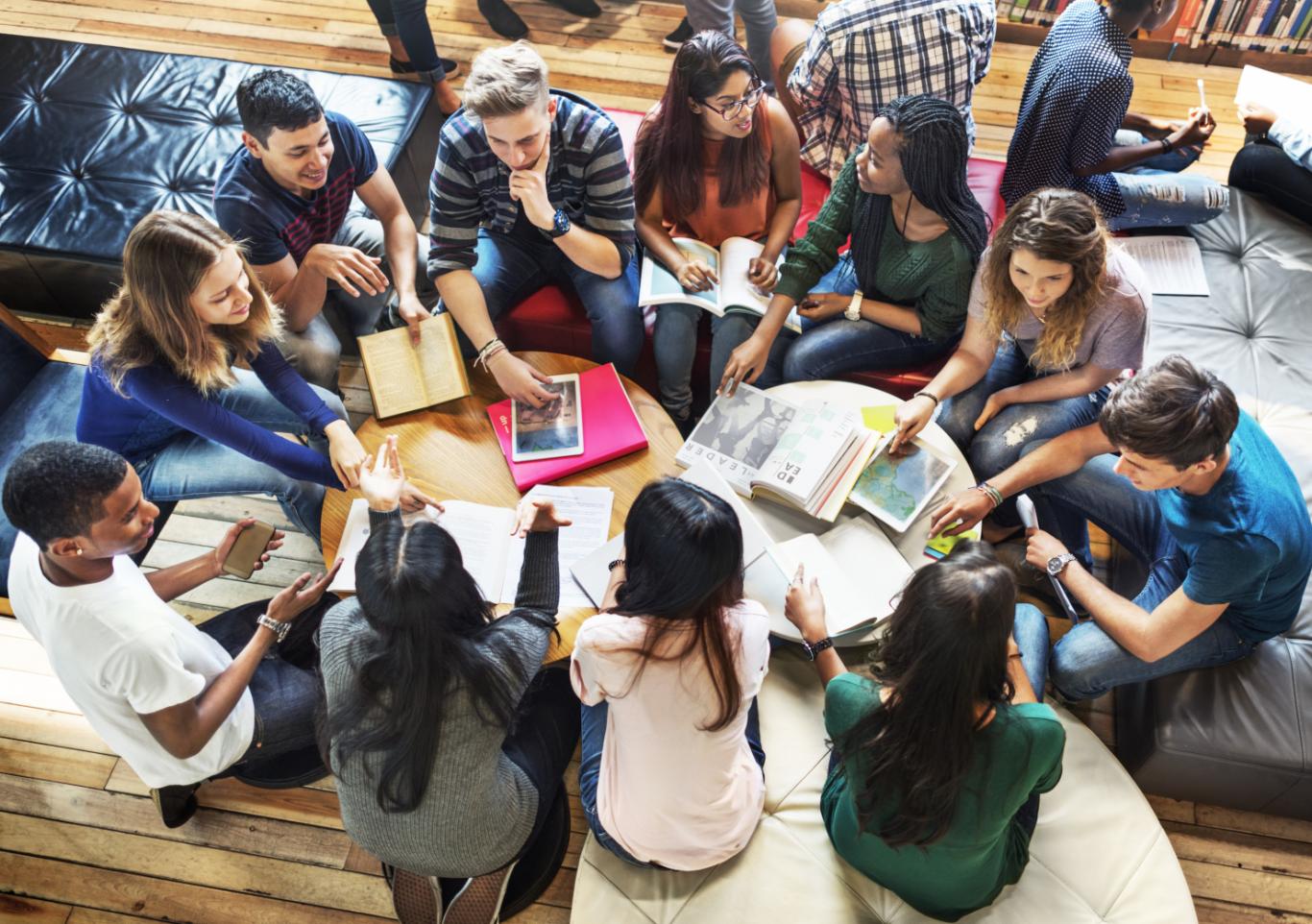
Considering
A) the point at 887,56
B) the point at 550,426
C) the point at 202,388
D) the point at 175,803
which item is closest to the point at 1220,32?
the point at 887,56

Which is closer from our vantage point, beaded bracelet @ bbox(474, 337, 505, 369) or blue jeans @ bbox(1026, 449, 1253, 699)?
blue jeans @ bbox(1026, 449, 1253, 699)

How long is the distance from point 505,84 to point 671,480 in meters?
1.14

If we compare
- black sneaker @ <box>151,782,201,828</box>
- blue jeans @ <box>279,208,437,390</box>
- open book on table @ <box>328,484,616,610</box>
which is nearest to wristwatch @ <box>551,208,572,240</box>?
blue jeans @ <box>279,208,437,390</box>

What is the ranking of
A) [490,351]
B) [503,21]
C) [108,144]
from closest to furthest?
[490,351] < [108,144] < [503,21]

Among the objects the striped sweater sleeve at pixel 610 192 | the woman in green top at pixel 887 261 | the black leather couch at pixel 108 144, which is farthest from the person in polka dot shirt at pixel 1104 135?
the black leather couch at pixel 108 144

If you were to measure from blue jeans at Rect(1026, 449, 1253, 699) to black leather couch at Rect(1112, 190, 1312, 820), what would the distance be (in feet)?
Result: 0.23

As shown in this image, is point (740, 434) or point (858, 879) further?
point (740, 434)

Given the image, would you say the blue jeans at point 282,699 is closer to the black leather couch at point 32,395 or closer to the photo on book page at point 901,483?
the black leather couch at point 32,395

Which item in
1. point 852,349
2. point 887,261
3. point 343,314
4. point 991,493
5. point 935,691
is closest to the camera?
point 935,691

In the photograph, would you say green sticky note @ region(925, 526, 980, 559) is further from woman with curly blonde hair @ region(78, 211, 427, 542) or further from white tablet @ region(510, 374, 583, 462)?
woman with curly blonde hair @ region(78, 211, 427, 542)

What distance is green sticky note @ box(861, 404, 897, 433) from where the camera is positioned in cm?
229

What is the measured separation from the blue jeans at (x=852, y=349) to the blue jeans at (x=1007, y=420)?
0.17 metres

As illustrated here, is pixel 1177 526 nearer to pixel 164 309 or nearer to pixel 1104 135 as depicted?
pixel 1104 135

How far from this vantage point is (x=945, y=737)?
1.45m
